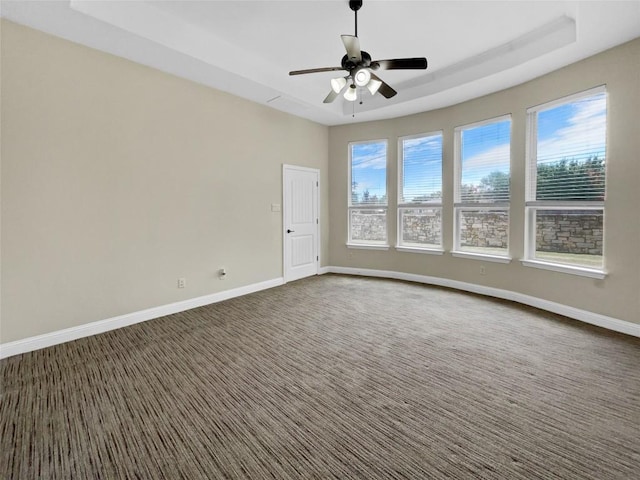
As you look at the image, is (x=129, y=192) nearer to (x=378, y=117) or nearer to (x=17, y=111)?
(x=17, y=111)

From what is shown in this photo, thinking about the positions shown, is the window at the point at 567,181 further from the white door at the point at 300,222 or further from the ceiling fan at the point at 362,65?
the white door at the point at 300,222

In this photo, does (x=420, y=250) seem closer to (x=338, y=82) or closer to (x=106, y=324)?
(x=338, y=82)

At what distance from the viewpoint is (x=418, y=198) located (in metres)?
5.66

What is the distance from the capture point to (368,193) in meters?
6.21

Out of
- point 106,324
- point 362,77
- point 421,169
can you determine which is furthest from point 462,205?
point 106,324

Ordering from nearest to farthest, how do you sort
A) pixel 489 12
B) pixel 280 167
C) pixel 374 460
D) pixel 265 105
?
pixel 374 460
pixel 489 12
pixel 265 105
pixel 280 167

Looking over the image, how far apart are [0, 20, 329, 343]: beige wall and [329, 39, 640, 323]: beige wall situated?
2096mm

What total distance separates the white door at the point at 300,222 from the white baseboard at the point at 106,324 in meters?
1.15

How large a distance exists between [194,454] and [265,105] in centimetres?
477

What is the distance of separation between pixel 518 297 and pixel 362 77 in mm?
3622

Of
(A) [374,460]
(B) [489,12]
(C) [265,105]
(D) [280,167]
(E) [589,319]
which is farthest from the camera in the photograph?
(D) [280,167]

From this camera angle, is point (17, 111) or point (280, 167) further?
point (280, 167)

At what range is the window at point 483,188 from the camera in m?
4.60

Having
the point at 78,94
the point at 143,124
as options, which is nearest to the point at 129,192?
the point at 143,124
